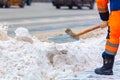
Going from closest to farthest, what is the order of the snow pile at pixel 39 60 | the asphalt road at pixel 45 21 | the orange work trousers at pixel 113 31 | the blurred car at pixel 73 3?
the snow pile at pixel 39 60 → the orange work trousers at pixel 113 31 → the asphalt road at pixel 45 21 → the blurred car at pixel 73 3

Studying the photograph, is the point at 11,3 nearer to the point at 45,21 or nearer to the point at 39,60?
the point at 45,21

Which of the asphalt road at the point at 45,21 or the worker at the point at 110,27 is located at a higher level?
the worker at the point at 110,27

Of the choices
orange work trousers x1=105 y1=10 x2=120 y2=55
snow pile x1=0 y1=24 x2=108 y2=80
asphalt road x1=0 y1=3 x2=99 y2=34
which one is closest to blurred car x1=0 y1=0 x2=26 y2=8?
asphalt road x1=0 y1=3 x2=99 y2=34

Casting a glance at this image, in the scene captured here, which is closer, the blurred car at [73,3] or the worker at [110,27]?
the worker at [110,27]

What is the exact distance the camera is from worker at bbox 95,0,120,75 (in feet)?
18.0

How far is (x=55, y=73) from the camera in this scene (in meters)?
5.66

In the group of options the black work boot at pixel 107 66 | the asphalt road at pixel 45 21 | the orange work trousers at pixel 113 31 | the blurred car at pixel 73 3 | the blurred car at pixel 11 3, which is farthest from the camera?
the blurred car at pixel 73 3

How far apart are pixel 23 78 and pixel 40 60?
662mm

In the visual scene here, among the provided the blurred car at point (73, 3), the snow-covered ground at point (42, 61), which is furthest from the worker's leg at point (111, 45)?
the blurred car at point (73, 3)

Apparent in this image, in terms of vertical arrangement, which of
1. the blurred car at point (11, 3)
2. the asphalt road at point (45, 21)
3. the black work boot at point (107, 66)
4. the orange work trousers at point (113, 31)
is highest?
the orange work trousers at point (113, 31)

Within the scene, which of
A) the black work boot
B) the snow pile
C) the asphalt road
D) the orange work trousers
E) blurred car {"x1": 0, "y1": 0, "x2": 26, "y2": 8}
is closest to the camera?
the snow pile

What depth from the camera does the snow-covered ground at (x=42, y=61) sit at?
529 centimetres

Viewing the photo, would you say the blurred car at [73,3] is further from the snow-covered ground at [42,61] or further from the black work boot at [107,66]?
the black work boot at [107,66]

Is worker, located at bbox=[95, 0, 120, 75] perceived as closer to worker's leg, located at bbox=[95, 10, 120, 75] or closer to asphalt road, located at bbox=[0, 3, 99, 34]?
worker's leg, located at bbox=[95, 10, 120, 75]
